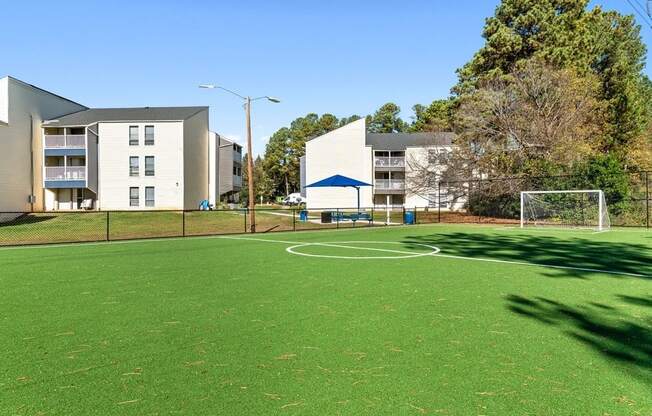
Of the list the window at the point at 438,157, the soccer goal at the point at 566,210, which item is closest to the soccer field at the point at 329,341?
the soccer goal at the point at 566,210

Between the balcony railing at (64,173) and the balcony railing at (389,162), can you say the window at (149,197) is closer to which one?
the balcony railing at (64,173)

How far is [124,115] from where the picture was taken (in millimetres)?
36938

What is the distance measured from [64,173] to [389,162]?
29064mm

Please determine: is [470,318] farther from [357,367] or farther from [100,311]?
[100,311]

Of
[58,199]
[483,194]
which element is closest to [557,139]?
[483,194]

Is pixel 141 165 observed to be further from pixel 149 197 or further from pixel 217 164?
pixel 217 164

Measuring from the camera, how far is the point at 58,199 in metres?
35.2

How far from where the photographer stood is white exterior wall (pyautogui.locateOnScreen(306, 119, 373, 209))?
145 feet

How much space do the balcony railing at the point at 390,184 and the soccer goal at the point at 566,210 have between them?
20.5m

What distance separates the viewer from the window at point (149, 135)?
35.6m

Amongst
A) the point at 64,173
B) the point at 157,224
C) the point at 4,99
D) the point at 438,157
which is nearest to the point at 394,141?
the point at 438,157

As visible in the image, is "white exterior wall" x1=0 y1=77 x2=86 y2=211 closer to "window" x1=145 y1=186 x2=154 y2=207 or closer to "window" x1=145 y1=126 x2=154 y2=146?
"window" x1=145 y1=186 x2=154 y2=207

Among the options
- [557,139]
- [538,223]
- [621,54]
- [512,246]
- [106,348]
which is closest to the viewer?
[106,348]

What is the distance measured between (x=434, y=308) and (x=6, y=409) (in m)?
4.37
